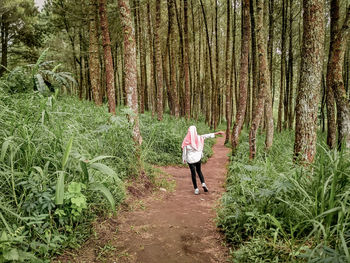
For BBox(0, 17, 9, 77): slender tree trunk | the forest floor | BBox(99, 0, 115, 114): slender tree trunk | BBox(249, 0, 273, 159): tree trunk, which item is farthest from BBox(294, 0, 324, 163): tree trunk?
BBox(0, 17, 9, 77): slender tree trunk

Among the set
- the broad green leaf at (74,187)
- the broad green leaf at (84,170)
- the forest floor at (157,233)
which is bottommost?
the forest floor at (157,233)

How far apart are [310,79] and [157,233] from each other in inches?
142

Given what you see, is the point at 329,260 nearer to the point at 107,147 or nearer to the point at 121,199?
the point at 121,199

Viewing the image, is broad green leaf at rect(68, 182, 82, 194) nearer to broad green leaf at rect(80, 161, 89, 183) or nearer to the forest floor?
broad green leaf at rect(80, 161, 89, 183)

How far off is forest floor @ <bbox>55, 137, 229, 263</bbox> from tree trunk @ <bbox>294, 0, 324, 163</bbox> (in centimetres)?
205

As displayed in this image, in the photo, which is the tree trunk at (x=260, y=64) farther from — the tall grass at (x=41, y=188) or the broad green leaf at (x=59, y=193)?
the broad green leaf at (x=59, y=193)

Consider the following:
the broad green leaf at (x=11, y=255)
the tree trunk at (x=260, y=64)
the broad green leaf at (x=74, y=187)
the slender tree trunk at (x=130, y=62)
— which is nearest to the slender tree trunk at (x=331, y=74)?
the tree trunk at (x=260, y=64)

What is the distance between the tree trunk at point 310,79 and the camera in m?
3.48

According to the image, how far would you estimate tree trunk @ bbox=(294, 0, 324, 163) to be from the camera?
348 centimetres

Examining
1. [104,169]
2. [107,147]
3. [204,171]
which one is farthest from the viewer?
[204,171]

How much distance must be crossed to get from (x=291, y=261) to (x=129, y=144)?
3.92m

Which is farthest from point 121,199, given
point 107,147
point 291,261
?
point 291,261

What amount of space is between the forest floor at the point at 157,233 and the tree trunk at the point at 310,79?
2.05 meters

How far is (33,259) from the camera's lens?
208 centimetres
